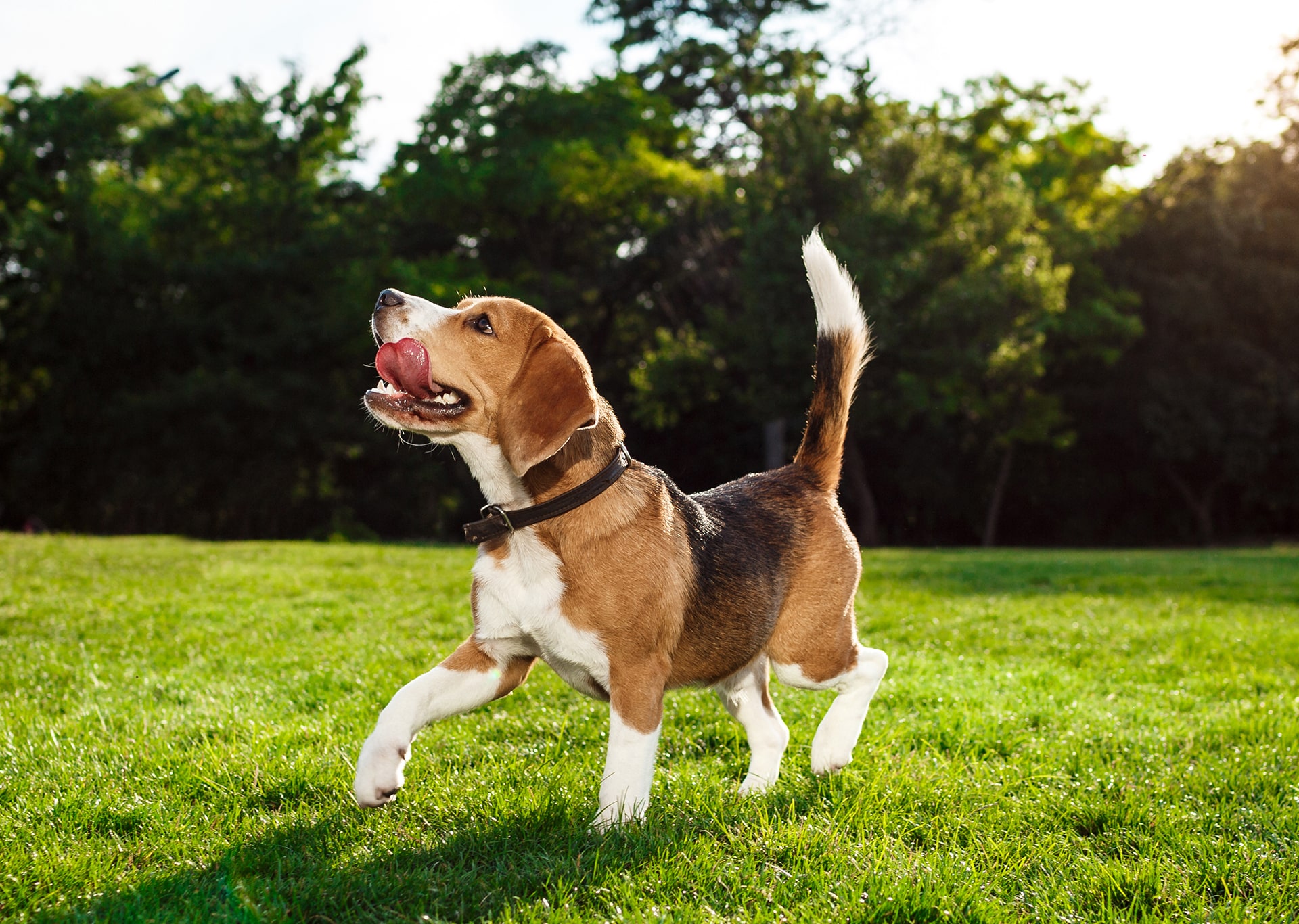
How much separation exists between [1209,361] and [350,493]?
25363 millimetres

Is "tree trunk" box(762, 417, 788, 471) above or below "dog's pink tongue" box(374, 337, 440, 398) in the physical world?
below

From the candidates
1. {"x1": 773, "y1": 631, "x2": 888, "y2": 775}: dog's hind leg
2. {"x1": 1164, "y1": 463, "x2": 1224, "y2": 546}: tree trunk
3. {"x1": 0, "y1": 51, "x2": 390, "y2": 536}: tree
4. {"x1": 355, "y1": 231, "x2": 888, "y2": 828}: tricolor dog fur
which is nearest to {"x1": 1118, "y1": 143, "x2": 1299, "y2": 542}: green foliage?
{"x1": 1164, "y1": 463, "x2": 1224, "y2": 546}: tree trunk

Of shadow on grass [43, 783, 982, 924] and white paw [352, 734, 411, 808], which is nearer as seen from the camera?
shadow on grass [43, 783, 982, 924]

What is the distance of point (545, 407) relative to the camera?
3.43 m

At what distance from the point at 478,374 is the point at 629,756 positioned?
1389 mm

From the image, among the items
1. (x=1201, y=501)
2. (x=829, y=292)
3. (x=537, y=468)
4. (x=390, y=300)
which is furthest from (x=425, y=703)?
(x=1201, y=501)

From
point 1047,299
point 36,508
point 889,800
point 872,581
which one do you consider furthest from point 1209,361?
point 36,508

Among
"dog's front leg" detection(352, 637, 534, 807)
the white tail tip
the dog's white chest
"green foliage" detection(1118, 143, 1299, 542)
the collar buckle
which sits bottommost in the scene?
"dog's front leg" detection(352, 637, 534, 807)

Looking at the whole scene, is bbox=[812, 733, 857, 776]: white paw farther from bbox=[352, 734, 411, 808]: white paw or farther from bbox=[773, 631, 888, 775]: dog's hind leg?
bbox=[352, 734, 411, 808]: white paw

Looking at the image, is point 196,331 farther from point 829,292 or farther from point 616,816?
point 616,816

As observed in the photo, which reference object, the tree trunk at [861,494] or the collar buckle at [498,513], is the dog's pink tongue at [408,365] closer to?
the collar buckle at [498,513]

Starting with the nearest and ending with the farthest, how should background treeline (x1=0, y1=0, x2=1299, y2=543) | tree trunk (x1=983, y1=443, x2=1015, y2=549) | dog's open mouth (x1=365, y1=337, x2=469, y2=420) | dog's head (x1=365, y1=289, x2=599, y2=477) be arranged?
dog's head (x1=365, y1=289, x2=599, y2=477)
dog's open mouth (x1=365, y1=337, x2=469, y2=420)
background treeline (x1=0, y1=0, x2=1299, y2=543)
tree trunk (x1=983, y1=443, x2=1015, y2=549)

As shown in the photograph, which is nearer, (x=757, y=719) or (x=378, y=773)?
(x=378, y=773)

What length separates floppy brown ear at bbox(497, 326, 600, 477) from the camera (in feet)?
11.2
